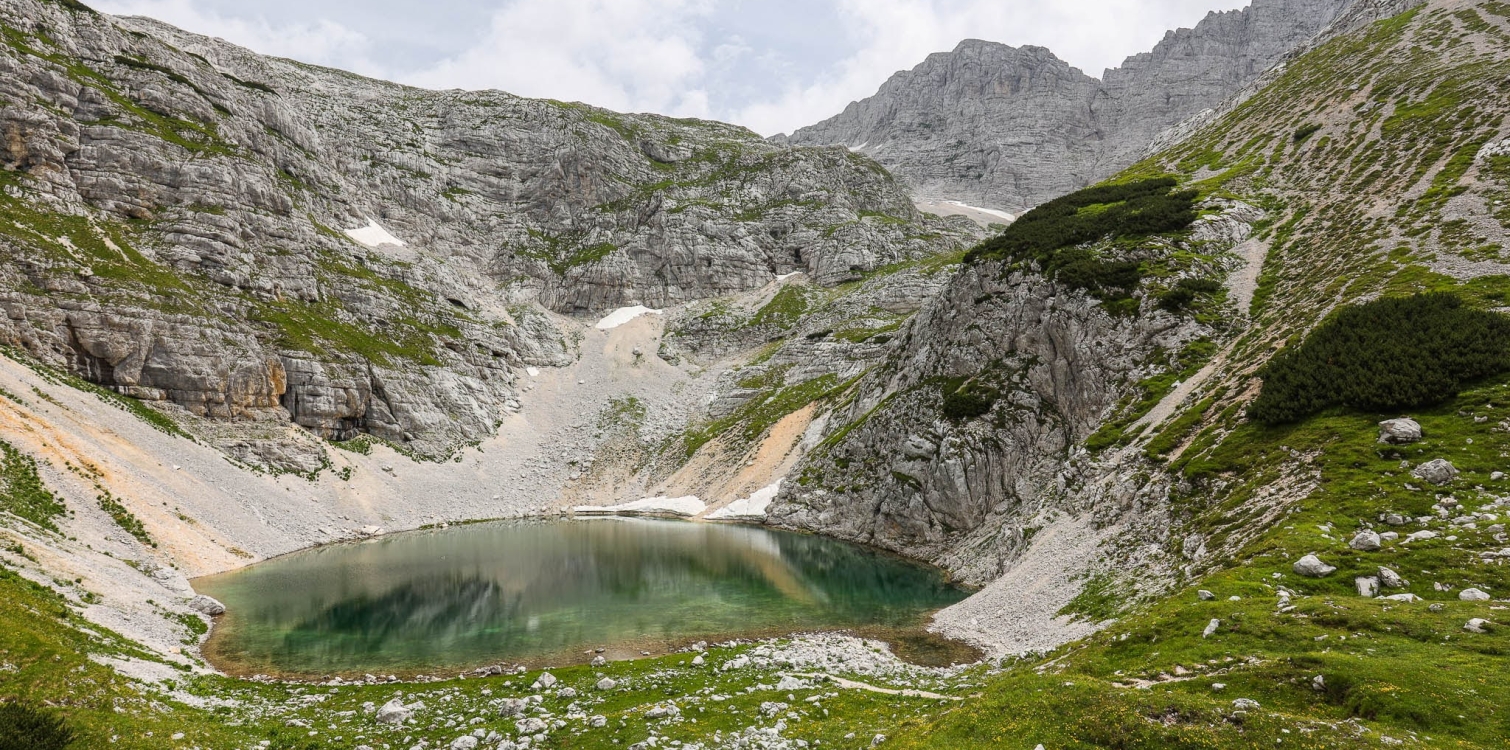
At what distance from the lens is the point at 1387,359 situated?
31.0 metres

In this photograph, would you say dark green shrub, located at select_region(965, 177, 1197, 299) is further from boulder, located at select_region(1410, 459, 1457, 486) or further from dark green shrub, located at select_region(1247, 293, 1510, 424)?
boulder, located at select_region(1410, 459, 1457, 486)

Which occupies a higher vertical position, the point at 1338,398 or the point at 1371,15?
the point at 1371,15

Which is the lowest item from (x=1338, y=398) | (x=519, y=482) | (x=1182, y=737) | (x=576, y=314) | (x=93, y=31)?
(x=519, y=482)

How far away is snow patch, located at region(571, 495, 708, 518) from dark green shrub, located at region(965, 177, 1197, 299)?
52.5 metres

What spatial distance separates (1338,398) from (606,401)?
11386 cm

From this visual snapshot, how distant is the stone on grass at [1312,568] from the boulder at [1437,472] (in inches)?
271

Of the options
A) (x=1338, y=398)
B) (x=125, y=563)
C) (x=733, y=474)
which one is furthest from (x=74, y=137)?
(x=1338, y=398)

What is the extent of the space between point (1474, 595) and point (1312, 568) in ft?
14.0

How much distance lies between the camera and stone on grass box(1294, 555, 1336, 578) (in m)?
21.6

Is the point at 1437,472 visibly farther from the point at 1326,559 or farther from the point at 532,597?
the point at 532,597

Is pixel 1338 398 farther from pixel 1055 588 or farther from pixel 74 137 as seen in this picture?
pixel 74 137

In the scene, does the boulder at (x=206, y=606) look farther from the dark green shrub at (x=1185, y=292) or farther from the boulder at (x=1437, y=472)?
the dark green shrub at (x=1185, y=292)

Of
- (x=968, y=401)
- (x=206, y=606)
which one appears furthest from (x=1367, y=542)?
(x=206, y=606)

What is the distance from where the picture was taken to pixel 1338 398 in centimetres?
3131
